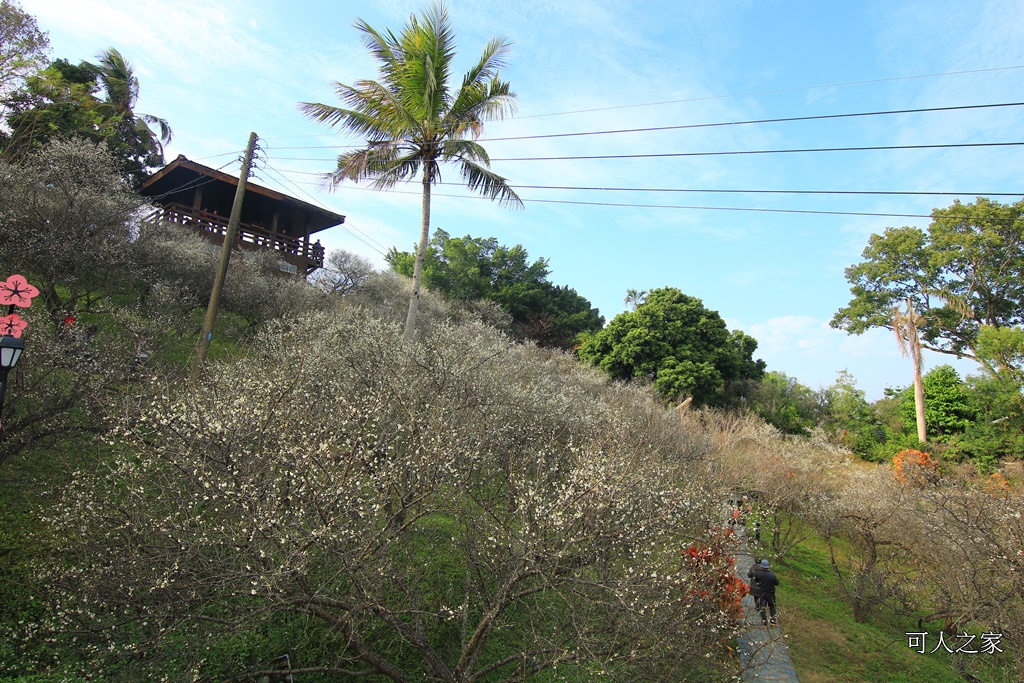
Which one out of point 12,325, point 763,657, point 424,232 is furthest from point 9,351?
point 763,657

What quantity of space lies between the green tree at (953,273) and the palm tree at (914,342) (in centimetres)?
43

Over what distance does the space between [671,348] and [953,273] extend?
14679mm

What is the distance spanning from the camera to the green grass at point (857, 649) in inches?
353

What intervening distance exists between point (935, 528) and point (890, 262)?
22.8m

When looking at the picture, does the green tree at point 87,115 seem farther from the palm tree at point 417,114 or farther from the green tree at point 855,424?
the green tree at point 855,424

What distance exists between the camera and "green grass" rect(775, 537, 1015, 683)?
29.4 feet

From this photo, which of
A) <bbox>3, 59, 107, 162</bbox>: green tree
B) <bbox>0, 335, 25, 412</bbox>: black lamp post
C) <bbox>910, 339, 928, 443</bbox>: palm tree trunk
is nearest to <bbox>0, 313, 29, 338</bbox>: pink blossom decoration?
<bbox>0, 335, 25, 412</bbox>: black lamp post

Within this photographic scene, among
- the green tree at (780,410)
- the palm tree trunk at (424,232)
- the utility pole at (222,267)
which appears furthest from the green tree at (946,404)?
the utility pole at (222,267)

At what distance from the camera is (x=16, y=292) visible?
629cm

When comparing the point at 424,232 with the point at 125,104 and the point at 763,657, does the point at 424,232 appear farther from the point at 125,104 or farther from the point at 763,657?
the point at 125,104

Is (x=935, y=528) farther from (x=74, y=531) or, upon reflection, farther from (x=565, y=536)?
(x=74, y=531)

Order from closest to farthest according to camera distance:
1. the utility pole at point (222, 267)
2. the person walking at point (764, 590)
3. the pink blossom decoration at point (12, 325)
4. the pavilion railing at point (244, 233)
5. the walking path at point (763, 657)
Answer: the pink blossom decoration at point (12, 325)
the walking path at point (763, 657)
the person walking at point (764, 590)
the utility pole at point (222, 267)
the pavilion railing at point (244, 233)

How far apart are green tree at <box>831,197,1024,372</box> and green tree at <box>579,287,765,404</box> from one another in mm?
8195

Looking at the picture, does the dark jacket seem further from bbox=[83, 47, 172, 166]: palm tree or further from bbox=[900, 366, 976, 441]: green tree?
bbox=[83, 47, 172, 166]: palm tree
